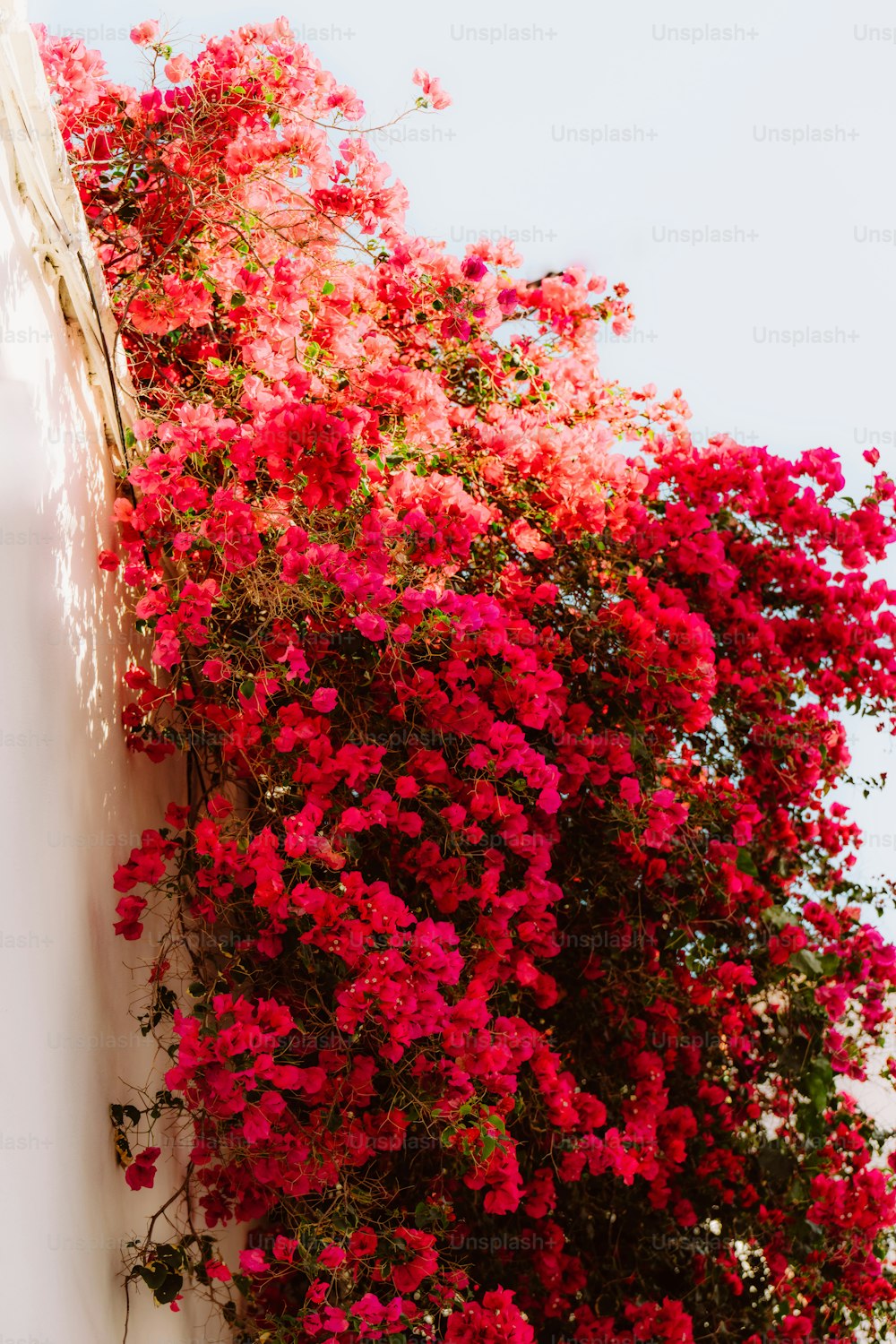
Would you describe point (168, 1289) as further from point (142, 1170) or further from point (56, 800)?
point (56, 800)

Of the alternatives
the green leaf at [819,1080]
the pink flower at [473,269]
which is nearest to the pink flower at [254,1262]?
the green leaf at [819,1080]

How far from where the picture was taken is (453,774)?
2.40 metres

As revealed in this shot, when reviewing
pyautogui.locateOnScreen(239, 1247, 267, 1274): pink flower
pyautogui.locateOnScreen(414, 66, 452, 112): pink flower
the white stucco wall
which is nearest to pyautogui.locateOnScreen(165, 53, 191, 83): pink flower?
pyautogui.locateOnScreen(414, 66, 452, 112): pink flower

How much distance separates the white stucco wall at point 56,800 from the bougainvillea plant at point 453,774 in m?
0.10

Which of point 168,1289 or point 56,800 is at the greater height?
point 56,800

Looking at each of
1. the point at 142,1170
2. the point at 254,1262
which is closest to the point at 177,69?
the point at 142,1170

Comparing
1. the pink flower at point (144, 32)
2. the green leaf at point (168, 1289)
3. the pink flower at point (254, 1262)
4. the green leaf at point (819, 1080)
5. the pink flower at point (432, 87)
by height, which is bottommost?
the green leaf at point (819, 1080)

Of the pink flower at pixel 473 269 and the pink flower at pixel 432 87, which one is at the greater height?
the pink flower at pixel 432 87

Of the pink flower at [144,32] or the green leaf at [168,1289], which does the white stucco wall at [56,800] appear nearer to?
the green leaf at [168,1289]

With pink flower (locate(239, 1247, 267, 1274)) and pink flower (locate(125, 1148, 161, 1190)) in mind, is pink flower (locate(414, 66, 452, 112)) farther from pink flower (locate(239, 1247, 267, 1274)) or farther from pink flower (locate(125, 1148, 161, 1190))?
pink flower (locate(239, 1247, 267, 1274))

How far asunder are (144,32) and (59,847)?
184 cm

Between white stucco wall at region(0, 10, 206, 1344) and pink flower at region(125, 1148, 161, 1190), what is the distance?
0.15ft

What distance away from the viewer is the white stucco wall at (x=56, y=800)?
1.67m

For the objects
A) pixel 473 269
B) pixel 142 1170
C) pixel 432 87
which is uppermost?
pixel 432 87
